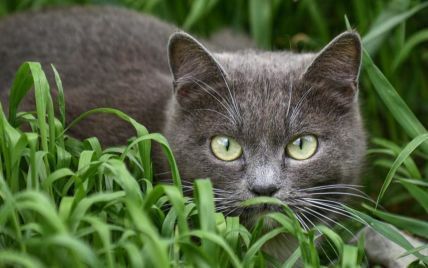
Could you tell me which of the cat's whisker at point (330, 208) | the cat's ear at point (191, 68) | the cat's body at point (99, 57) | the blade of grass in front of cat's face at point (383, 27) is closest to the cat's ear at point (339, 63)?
the cat's ear at point (191, 68)

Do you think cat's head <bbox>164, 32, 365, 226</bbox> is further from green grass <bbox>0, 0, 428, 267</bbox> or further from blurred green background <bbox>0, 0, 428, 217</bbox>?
blurred green background <bbox>0, 0, 428, 217</bbox>

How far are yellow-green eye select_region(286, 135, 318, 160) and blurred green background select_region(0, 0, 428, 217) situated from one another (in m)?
1.06

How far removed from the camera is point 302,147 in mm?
2855

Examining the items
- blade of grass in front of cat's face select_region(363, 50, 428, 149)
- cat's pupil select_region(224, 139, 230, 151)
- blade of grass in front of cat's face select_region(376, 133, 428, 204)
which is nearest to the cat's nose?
cat's pupil select_region(224, 139, 230, 151)

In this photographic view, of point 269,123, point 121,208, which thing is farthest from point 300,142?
point 121,208

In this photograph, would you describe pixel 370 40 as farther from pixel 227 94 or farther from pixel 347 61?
pixel 227 94

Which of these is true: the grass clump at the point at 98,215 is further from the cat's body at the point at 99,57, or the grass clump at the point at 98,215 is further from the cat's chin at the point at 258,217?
the cat's body at the point at 99,57

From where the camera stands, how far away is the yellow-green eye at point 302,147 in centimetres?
283

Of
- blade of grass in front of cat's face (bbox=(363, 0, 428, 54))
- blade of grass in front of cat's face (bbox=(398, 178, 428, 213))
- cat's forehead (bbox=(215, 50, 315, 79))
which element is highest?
blade of grass in front of cat's face (bbox=(363, 0, 428, 54))

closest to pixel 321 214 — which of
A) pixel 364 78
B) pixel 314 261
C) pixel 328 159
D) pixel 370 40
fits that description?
pixel 328 159

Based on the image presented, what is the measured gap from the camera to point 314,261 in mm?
2420

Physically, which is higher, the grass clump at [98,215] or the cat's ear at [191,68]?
the cat's ear at [191,68]

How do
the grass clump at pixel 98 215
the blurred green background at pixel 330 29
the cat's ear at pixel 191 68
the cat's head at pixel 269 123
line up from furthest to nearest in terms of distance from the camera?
the blurred green background at pixel 330 29 → the cat's ear at pixel 191 68 → the cat's head at pixel 269 123 → the grass clump at pixel 98 215

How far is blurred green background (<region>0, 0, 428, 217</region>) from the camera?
4.12 meters
